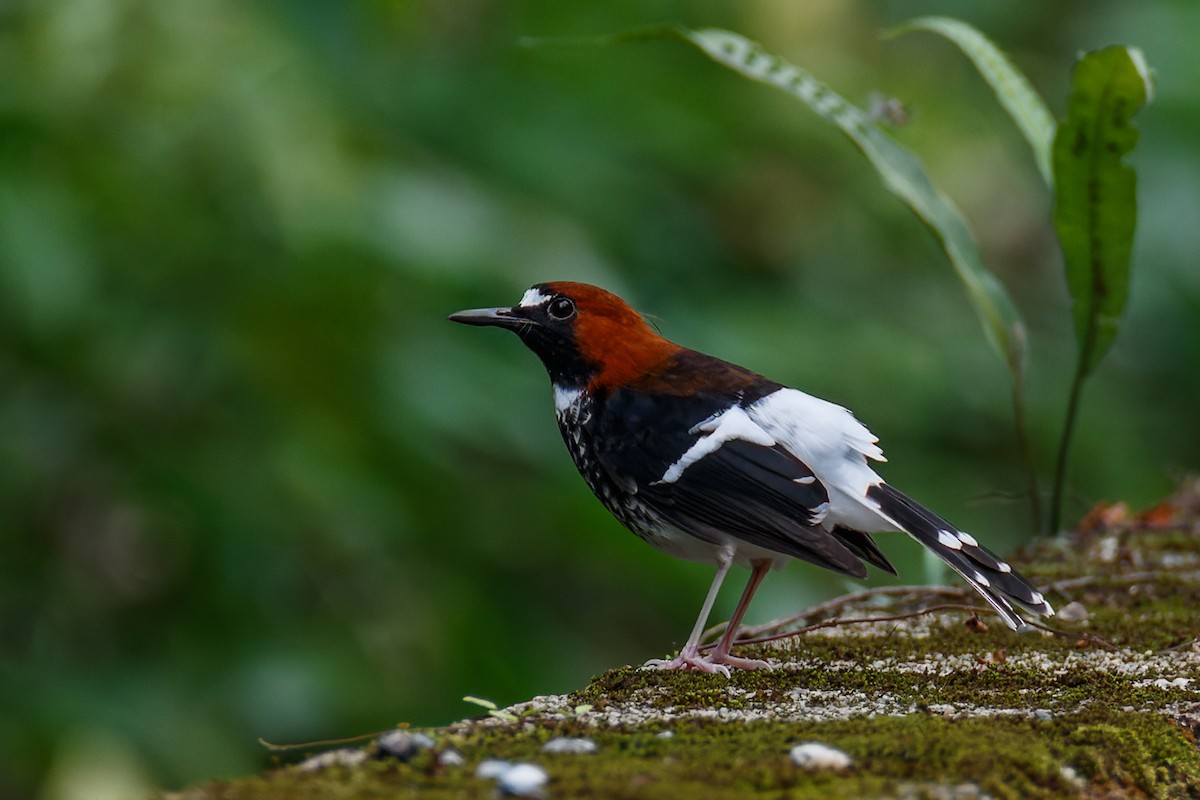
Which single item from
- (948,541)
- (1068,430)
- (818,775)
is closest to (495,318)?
(948,541)

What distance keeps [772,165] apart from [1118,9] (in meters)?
2.43

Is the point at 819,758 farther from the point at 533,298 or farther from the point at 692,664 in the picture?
the point at 533,298

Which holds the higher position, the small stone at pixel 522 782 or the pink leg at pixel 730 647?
the pink leg at pixel 730 647

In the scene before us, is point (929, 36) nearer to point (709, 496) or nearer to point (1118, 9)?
point (1118, 9)

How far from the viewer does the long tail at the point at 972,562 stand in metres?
2.72

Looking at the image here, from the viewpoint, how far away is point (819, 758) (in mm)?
1856

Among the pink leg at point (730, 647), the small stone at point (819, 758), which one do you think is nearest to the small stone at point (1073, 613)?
the pink leg at point (730, 647)

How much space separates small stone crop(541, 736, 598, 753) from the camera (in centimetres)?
195

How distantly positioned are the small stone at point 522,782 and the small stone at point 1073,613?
70.1 inches

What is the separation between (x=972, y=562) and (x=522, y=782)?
138 centimetres

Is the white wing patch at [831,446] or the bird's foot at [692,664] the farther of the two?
the white wing patch at [831,446]

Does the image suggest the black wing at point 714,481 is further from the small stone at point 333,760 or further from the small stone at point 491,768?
the small stone at point 333,760

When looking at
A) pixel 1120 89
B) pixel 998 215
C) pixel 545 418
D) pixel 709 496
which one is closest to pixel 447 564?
pixel 545 418

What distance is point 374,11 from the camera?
461 cm
